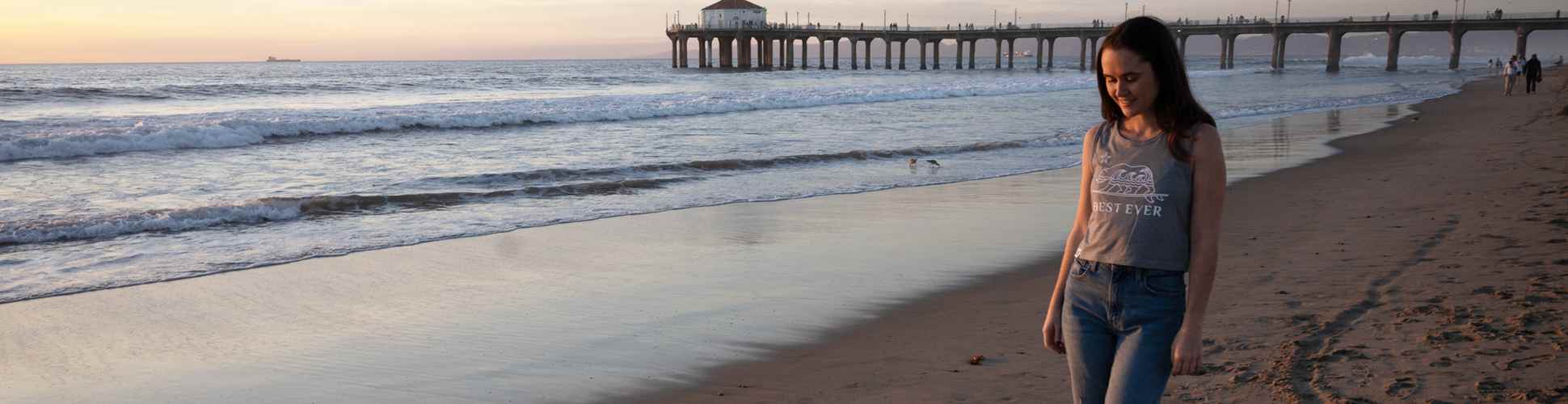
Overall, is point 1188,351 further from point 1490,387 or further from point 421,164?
point 421,164

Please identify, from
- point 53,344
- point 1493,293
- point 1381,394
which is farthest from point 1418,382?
point 53,344

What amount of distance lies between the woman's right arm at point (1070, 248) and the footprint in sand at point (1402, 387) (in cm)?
190

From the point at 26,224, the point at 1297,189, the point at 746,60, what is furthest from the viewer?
the point at 746,60

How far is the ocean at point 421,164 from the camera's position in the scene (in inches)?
337

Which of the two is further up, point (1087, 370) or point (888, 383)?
point (1087, 370)

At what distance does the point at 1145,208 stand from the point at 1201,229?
115 millimetres

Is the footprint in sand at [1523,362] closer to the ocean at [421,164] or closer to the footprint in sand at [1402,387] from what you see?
the footprint in sand at [1402,387]

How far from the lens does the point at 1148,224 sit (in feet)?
7.27

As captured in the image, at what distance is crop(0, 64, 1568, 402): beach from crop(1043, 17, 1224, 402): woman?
5.82 ft

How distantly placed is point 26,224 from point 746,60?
7466 cm

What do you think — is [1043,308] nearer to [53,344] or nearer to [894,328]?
[894,328]

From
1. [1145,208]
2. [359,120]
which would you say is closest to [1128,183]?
[1145,208]

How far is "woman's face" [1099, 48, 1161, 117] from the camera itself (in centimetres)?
224

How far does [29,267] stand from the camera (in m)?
7.36
